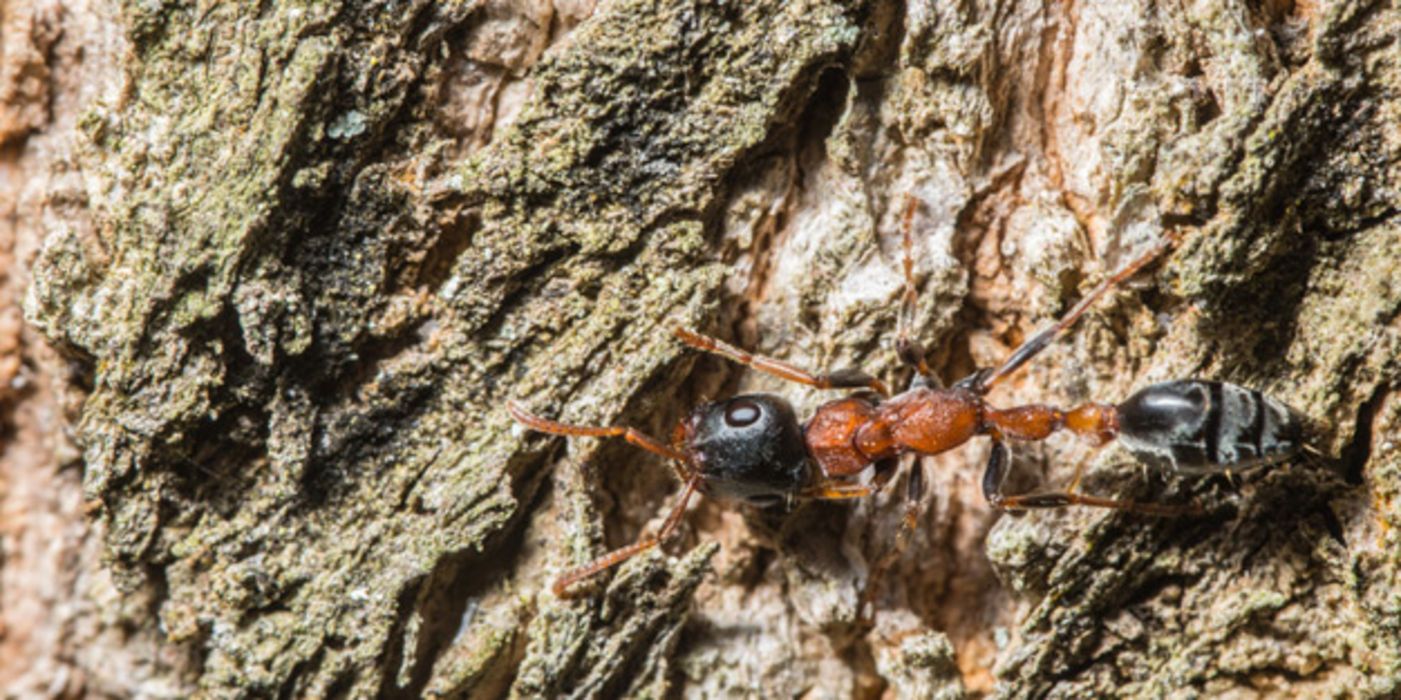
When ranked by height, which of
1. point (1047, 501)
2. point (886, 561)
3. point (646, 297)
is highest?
point (646, 297)

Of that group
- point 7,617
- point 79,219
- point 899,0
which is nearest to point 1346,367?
point 899,0

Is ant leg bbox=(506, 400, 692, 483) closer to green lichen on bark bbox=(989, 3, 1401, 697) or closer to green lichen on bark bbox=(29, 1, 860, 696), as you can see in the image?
green lichen on bark bbox=(29, 1, 860, 696)

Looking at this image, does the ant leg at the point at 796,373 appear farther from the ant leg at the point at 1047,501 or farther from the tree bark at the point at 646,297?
the ant leg at the point at 1047,501

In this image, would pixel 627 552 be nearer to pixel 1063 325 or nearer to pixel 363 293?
pixel 363 293

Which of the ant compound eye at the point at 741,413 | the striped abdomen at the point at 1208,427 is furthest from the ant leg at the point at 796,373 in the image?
the striped abdomen at the point at 1208,427

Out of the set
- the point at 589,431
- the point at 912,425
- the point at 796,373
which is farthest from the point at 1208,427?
the point at 589,431
